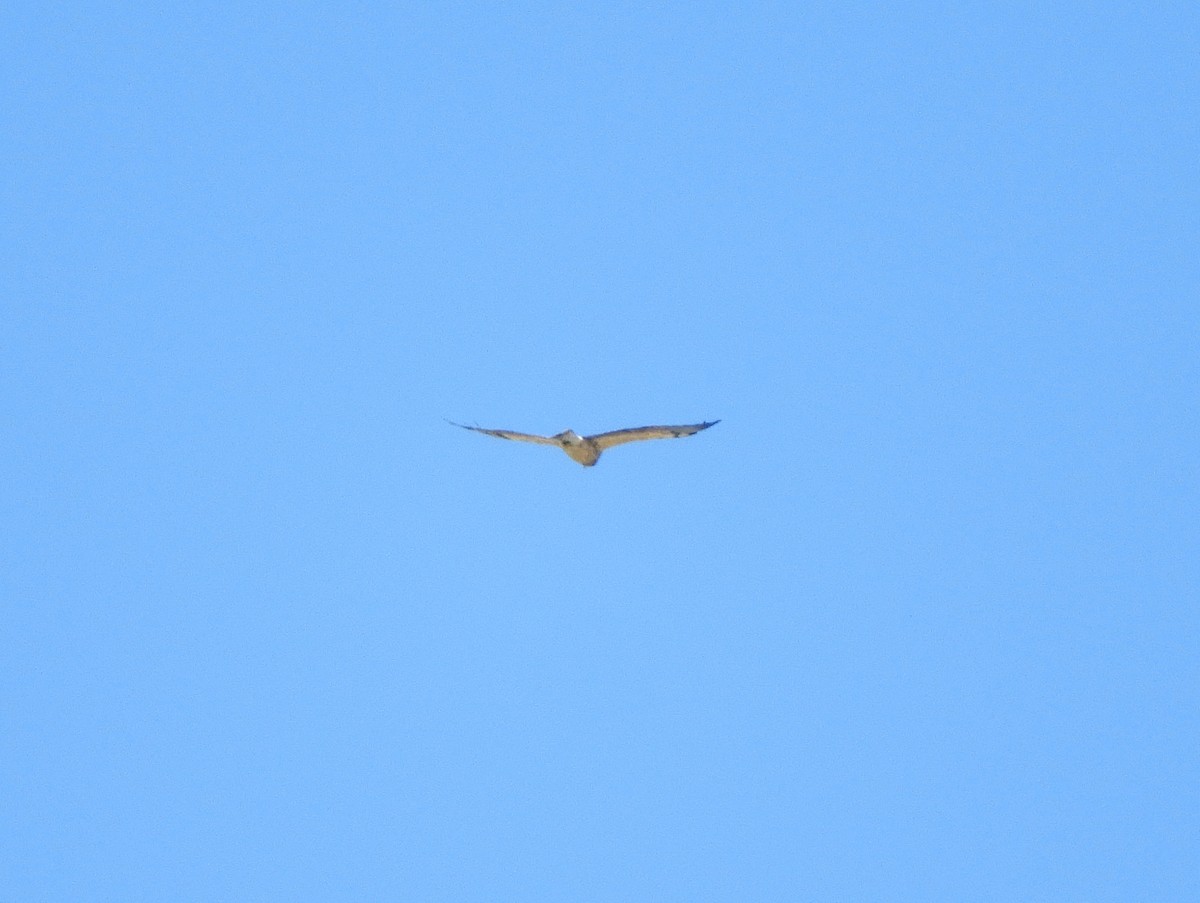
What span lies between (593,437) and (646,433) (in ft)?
2.79

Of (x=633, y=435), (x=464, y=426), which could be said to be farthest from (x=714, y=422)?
(x=464, y=426)

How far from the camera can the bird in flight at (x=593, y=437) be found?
24828mm

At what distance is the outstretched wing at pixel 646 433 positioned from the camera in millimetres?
24741

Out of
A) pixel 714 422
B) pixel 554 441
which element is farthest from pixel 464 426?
pixel 714 422

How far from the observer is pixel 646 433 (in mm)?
24984

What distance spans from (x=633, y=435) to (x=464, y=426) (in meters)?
2.66

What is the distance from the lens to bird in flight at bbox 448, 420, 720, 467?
24828mm

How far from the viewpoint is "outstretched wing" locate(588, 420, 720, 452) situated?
24.7 metres

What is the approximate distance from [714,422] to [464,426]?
3975 mm

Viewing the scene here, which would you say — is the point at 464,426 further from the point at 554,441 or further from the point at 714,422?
the point at 714,422

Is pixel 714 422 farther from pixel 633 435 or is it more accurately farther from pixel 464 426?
pixel 464 426

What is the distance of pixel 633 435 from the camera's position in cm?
2506

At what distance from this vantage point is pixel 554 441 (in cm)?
2534
